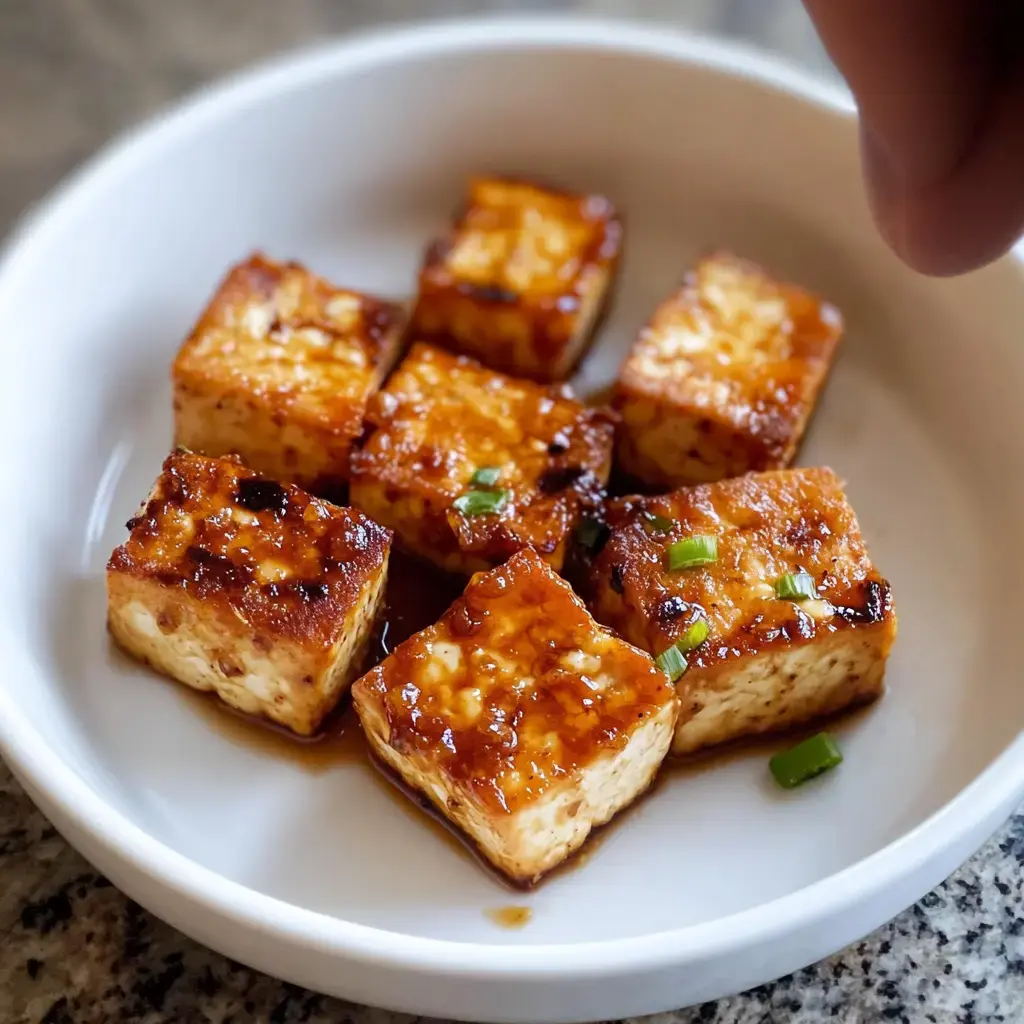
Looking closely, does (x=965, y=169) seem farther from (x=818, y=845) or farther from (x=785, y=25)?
(x=785, y=25)

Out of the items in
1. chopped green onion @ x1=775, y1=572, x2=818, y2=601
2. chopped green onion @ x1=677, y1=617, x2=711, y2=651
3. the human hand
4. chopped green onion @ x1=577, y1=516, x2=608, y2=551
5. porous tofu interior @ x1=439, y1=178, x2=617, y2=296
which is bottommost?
chopped green onion @ x1=577, y1=516, x2=608, y2=551

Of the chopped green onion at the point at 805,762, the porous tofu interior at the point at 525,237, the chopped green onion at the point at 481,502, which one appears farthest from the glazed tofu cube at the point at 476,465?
the chopped green onion at the point at 805,762

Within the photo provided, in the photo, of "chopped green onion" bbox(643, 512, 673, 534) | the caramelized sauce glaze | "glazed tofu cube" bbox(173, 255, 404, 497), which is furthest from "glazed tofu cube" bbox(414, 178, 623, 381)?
the caramelized sauce glaze

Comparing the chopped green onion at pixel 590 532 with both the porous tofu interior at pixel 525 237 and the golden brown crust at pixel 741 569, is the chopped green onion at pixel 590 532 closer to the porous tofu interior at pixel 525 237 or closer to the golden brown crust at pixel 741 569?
the golden brown crust at pixel 741 569

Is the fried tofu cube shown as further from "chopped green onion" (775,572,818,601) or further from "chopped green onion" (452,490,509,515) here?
"chopped green onion" (775,572,818,601)

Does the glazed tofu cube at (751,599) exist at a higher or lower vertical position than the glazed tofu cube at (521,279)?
higher

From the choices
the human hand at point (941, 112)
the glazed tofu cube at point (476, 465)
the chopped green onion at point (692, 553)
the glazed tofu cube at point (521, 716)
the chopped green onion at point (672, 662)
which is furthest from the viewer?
the glazed tofu cube at point (476, 465)
